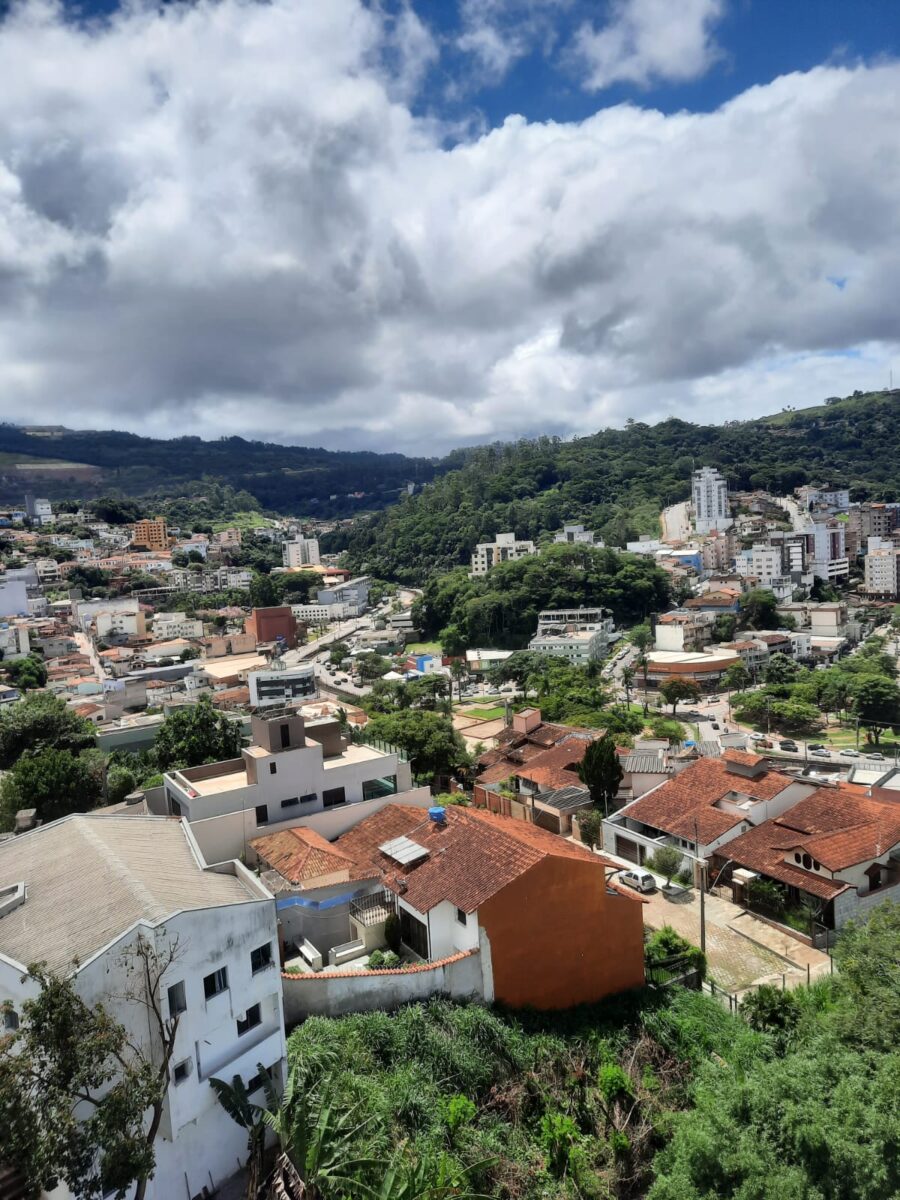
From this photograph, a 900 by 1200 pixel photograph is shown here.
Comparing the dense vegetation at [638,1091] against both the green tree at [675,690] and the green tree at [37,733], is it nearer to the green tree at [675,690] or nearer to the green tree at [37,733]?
the green tree at [37,733]

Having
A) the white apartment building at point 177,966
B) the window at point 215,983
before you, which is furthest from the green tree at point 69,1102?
the window at point 215,983

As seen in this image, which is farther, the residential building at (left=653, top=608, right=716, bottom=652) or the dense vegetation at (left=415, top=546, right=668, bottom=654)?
the dense vegetation at (left=415, top=546, right=668, bottom=654)

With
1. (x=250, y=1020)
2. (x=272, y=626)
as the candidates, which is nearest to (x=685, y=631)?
(x=272, y=626)

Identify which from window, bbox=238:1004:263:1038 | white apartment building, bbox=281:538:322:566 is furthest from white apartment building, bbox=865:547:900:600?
window, bbox=238:1004:263:1038

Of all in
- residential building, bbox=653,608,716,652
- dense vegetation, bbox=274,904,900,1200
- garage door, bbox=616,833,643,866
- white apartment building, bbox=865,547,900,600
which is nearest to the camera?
dense vegetation, bbox=274,904,900,1200

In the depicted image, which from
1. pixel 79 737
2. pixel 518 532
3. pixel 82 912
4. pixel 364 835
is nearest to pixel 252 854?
pixel 364 835

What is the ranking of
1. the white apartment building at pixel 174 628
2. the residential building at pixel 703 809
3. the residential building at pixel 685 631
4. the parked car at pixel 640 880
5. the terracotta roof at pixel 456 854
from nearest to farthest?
the terracotta roof at pixel 456 854 < the parked car at pixel 640 880 < the residential building at pixel 703 809 < the residential building at pixel 685 631 < the white apartment building at pixel 174 628

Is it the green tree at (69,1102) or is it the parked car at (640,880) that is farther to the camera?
the parked car at (640,880)

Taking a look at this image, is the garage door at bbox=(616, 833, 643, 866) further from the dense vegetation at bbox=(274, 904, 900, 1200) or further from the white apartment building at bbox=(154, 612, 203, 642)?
the white apartment building at bbox=(154, 612, 203, 642)
